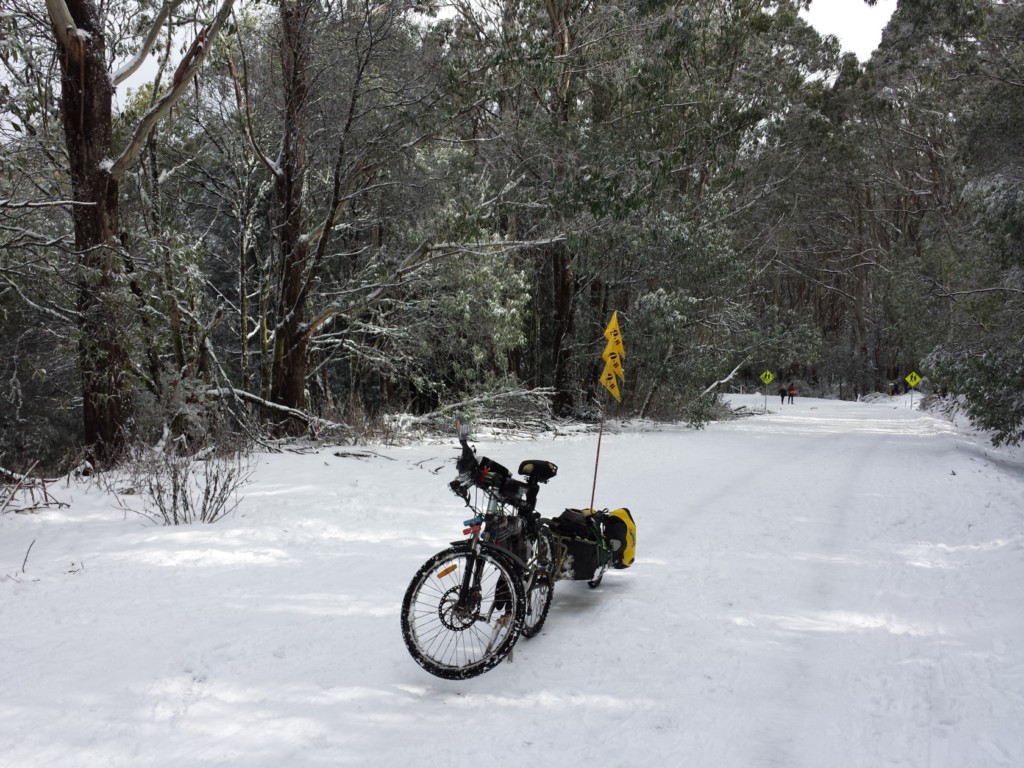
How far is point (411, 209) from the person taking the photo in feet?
50.0

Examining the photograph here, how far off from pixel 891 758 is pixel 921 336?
82.5ft

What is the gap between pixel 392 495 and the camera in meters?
8.86

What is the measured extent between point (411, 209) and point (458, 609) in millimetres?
12394

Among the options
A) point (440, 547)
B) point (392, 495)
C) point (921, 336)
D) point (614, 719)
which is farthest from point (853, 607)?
point (921, 336)

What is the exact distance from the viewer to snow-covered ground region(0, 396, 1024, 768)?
130 inches

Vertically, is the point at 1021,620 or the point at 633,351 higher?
the point at 633,351

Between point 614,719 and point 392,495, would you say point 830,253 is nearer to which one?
point 392,495

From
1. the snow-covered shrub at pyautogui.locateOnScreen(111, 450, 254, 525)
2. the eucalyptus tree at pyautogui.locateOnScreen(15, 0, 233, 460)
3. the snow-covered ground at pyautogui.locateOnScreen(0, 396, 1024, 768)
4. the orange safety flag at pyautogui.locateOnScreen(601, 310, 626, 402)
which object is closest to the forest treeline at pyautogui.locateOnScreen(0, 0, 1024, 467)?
the eucalyptus tree at pyautogui.locateOnScreen(15, 0, 233, 460)

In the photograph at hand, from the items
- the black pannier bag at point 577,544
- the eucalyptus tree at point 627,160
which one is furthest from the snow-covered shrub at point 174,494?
the eucalyptus tree at point 627,160

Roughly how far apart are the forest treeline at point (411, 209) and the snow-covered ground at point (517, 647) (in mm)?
3680

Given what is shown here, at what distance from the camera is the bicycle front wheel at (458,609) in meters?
3.84

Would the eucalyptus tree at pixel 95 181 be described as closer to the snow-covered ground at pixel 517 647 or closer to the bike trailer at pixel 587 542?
the snow-covered ground at pixel 517 647

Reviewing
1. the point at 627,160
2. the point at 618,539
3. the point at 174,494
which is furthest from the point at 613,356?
the point at 627,160

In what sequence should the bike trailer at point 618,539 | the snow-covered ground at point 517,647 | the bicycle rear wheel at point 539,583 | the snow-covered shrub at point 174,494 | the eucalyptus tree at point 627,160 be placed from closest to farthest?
the snow-covered ground at point 517,647 → the bicycle rear wheel at point 539,583 → the bike trailer at point 618,539 → the snow-covered shrub at point 174,494 → the eucalyptus tree at point 627,160
